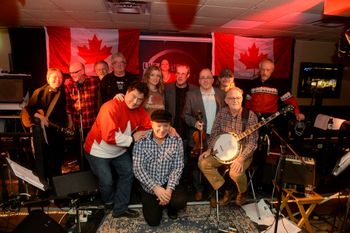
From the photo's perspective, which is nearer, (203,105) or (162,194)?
(162,194)

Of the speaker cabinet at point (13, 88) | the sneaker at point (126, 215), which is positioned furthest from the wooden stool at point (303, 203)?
the speaker cabinet at point (13, 88)

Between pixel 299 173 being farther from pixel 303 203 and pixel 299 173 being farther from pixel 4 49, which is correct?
pixel 4 49

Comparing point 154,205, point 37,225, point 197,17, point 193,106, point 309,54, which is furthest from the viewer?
point 309,54

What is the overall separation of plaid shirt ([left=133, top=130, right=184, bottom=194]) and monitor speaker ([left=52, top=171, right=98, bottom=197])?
0.63 metres

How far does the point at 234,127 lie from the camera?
3.25m

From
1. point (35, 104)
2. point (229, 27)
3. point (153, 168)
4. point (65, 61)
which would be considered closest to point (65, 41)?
point (65, 61)

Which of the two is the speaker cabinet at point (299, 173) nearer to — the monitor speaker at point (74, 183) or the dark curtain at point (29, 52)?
the monitor speaker at point (74, 183)

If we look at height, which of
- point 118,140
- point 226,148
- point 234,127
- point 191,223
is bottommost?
point 191,223

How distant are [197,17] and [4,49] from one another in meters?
4.13

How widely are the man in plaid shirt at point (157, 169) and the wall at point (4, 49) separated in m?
4.32

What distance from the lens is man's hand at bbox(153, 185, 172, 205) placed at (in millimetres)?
2787

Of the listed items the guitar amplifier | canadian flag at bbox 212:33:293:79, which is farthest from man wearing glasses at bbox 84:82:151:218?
canadian flag at bbox 212:33:293:79

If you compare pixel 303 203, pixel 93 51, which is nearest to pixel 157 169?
pixel 303 203

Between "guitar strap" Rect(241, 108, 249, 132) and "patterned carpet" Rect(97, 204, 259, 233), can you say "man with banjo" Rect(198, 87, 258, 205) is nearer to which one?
"guitar strap" Rect(241, 108, 249, 132)
